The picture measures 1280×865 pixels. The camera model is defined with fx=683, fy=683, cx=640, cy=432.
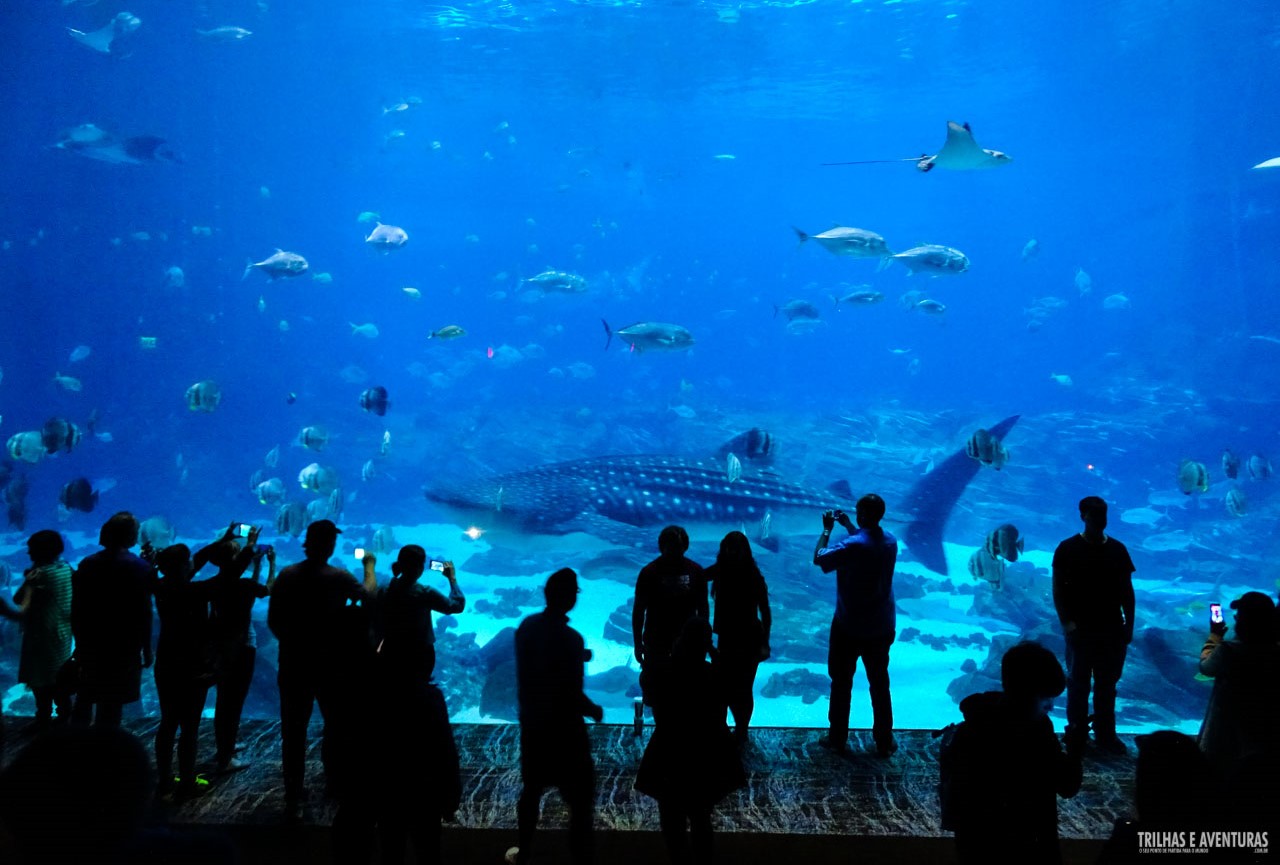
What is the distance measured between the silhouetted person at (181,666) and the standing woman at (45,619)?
1069mm

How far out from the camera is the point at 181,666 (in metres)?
3.85

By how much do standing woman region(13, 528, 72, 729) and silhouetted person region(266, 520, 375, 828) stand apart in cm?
186

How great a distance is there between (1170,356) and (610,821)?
123ft

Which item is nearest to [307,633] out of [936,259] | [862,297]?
[936,259]

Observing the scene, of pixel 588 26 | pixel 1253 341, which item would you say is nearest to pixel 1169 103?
pixel 1253 341

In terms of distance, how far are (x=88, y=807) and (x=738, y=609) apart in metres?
3.21

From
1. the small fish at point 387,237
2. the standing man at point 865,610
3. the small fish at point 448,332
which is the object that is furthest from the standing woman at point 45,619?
the small fish at point 387,237

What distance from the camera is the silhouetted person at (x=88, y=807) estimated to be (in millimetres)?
1724

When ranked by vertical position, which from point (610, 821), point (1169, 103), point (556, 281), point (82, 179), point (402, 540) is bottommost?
point (610, 821)

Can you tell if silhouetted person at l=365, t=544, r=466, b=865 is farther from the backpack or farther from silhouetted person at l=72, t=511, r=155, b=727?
silhouetted person at l=72, t=511, r=155, b=727

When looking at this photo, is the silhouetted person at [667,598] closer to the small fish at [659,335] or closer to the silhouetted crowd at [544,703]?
the silhouetted crowd at [544,703]

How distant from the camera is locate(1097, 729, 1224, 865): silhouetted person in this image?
2.21m

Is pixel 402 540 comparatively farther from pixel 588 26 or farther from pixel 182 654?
pixel 588 26

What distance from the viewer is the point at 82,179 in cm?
3784
